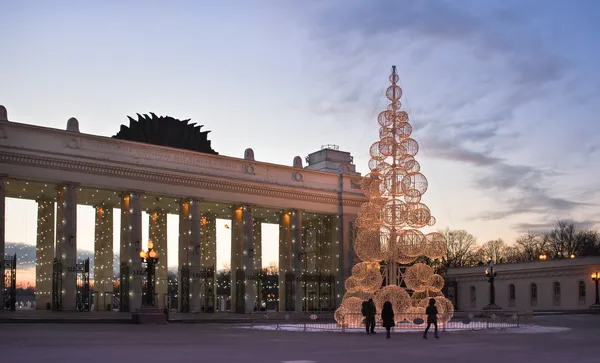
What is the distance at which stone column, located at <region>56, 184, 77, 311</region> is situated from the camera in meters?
46.8

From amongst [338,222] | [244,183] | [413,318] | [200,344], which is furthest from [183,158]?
[200,344]

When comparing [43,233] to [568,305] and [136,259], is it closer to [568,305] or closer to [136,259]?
[136,259]

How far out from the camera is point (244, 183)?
57.5 metres

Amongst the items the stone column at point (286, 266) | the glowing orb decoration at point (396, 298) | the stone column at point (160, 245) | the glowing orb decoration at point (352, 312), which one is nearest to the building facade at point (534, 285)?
the stone column at point (286, 266)

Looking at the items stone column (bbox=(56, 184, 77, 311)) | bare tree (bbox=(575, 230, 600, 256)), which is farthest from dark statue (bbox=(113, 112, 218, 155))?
bare tree (bbox=(575, 230, 600, 256))

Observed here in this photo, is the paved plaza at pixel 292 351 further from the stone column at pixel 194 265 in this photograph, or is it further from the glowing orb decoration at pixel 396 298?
the stone column at pixel 194 265

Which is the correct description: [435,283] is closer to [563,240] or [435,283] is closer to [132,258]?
→ [132,258]

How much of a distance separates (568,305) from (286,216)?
29.5 metres

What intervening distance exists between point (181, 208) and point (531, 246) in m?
87.2

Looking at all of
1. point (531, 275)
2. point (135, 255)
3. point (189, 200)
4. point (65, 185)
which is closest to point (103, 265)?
point (135, 255)

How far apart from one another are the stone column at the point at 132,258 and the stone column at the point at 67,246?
4232 millimetres

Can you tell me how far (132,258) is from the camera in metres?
50.8

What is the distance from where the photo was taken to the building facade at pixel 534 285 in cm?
6881

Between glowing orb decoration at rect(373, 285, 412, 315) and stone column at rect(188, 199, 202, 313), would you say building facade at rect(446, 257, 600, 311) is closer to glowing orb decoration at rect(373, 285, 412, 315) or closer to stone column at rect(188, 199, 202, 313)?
stone column at rect(188, 199, 202, 313)
